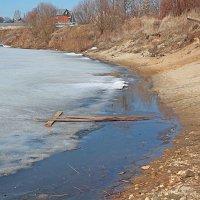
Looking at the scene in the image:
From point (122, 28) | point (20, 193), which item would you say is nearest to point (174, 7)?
point (122, 28)

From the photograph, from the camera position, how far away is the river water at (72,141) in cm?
793

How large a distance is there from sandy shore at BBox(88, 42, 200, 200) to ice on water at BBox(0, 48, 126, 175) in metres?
2.33

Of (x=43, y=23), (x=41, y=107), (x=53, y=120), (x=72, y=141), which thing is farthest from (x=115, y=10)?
(x=72, y=141)

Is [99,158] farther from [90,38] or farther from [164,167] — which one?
[90,38]

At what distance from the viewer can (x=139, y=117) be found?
45.1 feet

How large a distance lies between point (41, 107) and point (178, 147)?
6.22m

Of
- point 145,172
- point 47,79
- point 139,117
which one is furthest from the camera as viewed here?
point 47,79

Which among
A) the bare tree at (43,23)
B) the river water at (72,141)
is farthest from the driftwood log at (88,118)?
the bare tree at (43,23)

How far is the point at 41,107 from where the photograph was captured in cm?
1484

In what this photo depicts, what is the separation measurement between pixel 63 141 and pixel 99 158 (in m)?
1.56

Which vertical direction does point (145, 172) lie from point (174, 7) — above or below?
below

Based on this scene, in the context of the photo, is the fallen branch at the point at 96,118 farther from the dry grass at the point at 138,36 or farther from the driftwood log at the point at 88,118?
the dry grass at the point at 138,36

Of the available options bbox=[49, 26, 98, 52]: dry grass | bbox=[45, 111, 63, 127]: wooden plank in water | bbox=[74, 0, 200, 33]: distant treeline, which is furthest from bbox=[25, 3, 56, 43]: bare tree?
bbox=[45, 111, 63, 127]: wooden plank in water

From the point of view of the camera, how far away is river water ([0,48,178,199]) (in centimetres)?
793
